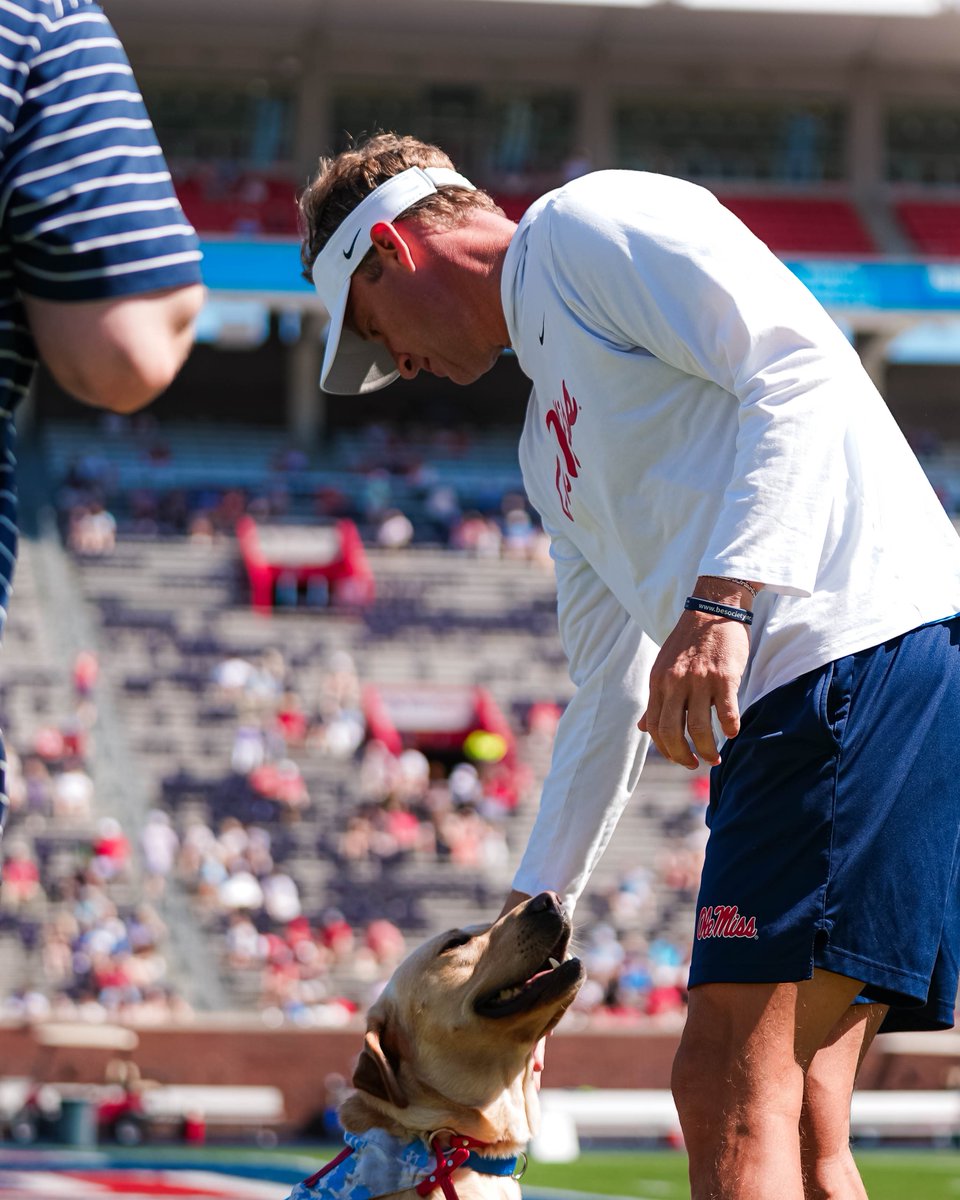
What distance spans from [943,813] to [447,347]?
118 cm

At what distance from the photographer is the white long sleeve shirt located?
2.66 m

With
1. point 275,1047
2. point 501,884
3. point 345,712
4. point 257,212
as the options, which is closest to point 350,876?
point 501,884

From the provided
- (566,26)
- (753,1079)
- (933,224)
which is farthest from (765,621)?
(933,224)

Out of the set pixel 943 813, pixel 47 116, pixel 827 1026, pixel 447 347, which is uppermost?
pixel 47 116

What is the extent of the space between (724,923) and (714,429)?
75cm

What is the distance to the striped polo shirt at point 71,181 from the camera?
194cm

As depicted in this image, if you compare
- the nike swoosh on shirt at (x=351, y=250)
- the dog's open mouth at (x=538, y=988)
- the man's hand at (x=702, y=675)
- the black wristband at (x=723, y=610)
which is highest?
the nike swoosh on shirt at (x=351, y=250)

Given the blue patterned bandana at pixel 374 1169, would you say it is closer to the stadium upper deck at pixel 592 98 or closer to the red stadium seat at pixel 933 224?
the stadium upper deck at pixel 592 98

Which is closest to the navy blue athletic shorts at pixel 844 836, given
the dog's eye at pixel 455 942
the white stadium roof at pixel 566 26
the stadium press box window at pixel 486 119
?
the dog's eye at pixel 455 942

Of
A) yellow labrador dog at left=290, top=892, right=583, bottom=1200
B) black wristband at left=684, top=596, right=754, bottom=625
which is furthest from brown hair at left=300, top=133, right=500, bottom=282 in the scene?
yellow labrador dog at left=290, top=892, right=583, bottom=1200

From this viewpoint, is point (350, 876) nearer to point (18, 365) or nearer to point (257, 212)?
point (257, 212)

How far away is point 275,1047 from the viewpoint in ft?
49.8

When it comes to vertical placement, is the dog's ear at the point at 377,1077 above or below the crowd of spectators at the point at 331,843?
above

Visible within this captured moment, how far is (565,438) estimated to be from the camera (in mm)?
3025
